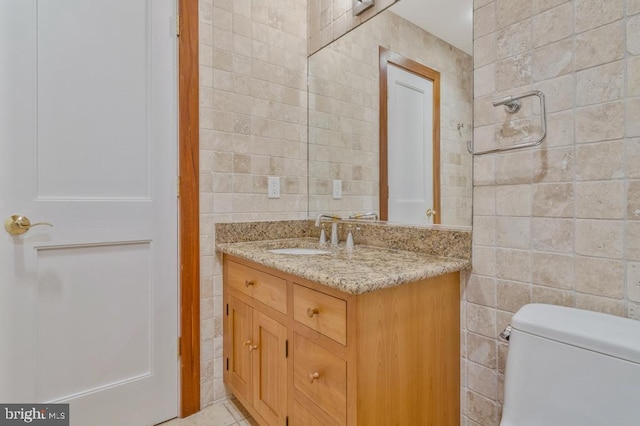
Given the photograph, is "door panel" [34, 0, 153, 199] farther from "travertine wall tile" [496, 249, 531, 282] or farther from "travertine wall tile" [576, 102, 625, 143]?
"travertine wall tile" [576, 102, 625, 143]

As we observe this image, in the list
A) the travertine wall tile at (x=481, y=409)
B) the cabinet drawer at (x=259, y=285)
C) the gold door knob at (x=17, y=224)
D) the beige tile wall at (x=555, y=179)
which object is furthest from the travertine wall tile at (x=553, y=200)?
the gold door knob at (x=17, y=224)

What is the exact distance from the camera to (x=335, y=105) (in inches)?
75.3

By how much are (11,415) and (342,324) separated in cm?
136

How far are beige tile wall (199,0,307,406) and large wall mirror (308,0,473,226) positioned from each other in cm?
13

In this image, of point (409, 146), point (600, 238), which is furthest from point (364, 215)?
point (600, 238)

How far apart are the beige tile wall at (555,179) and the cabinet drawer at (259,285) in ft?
2.29

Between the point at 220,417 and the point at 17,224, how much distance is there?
1.21m

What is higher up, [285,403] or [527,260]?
[527,260]

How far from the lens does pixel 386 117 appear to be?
1.64m

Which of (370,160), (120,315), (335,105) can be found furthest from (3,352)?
(335,105)

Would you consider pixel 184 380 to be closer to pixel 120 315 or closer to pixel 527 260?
pixel 120 315

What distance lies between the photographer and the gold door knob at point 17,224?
123 cm

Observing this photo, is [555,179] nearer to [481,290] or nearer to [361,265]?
[481,290]

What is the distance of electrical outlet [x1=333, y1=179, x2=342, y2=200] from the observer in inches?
74.6
